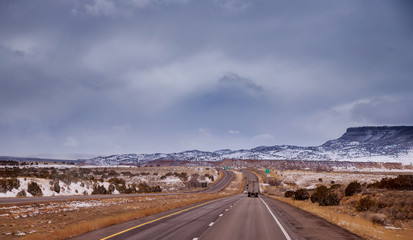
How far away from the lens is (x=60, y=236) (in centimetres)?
1384

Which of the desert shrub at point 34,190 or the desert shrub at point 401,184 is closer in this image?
the desert shrub at point 401,184

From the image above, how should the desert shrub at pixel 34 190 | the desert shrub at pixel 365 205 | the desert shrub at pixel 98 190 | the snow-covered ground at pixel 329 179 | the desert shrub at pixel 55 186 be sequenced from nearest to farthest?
the desert shrub at pixel 365 205 < the desert shrub at pixel 34 190 < the desert shrub at pixel 55 186 < the desert shrub at pixel 98 190 < the snow-covered ground at pixel 329 179

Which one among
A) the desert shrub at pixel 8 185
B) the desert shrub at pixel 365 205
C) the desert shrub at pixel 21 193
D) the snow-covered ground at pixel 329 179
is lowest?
the snow-covered ground at pixel 329 179

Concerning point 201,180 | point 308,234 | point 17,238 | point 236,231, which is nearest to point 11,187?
point 17,238

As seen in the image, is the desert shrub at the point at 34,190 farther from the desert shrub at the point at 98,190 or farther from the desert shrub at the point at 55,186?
the desert shrub at the point at 98,190

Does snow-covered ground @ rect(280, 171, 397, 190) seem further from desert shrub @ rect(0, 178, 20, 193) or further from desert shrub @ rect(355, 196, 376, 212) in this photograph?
desert shrub @ rect(0, 178, 20, 193)

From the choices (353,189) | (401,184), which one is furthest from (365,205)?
(401,184)

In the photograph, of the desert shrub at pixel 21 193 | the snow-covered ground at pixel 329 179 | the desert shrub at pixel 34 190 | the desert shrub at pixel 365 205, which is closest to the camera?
the desert shrub at pixel 365 205

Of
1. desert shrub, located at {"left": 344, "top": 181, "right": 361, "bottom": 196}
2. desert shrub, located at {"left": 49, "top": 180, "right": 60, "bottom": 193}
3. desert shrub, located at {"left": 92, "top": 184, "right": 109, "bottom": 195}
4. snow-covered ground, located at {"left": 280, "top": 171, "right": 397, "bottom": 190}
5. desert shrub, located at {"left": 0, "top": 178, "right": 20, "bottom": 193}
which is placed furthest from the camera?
snow-covered ground, located at {"left": 280, "top": 171, "right": 397, "bottom": 190}

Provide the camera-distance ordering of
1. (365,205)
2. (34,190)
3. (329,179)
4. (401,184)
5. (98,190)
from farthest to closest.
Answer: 1. (329,179)
2. (98,190)
3. (34,190)
4. (401,184)
5. (365,205)

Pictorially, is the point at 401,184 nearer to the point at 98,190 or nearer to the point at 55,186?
the point at 98,190

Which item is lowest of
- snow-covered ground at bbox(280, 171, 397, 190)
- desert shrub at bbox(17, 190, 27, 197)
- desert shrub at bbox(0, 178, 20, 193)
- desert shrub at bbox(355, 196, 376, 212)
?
snow-covered ground at bbox(280, 171, 397, 190)

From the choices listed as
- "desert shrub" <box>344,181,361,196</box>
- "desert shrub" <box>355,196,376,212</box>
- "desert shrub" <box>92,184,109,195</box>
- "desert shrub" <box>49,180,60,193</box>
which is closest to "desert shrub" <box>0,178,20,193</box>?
"desert shrub" <box>49,180,60,193</box>

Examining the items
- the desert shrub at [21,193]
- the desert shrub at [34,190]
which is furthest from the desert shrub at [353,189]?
the desert shrub at [21,193]
